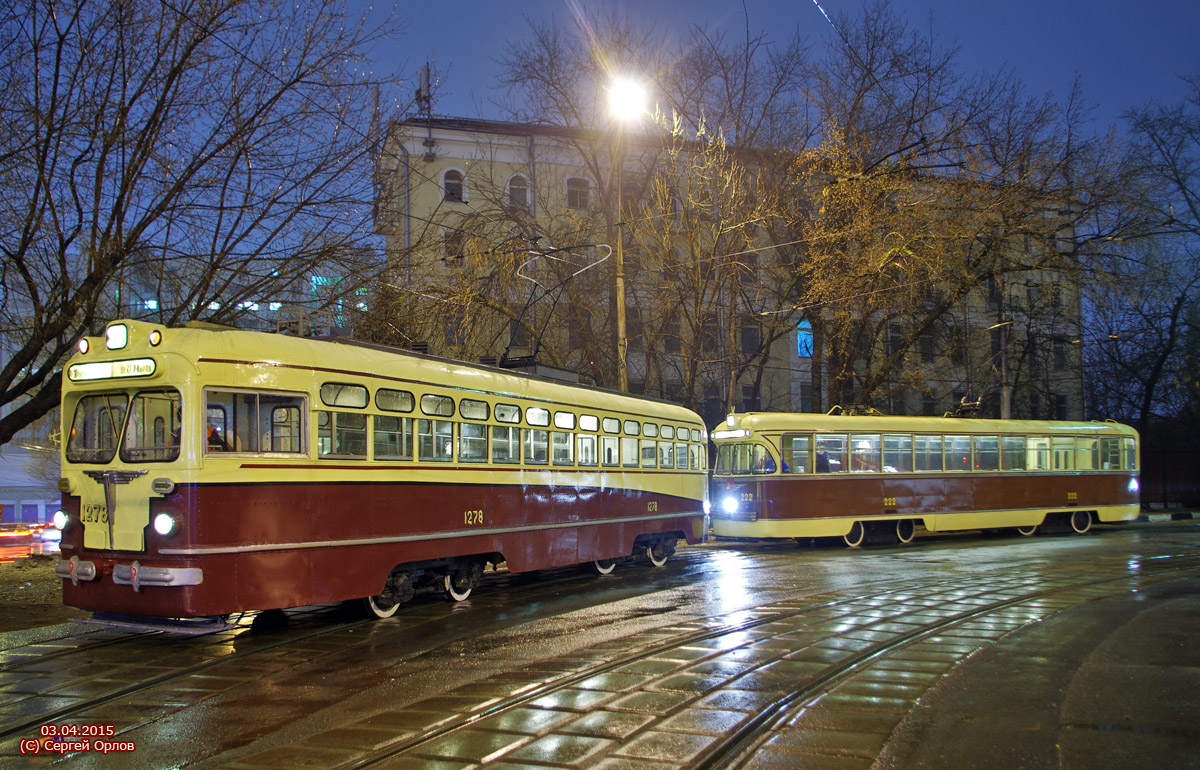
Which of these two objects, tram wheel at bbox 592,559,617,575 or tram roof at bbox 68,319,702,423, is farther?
tram wheel at bbox 592,559,617,575

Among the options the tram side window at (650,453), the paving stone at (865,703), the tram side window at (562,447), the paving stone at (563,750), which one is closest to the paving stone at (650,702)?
the paving stone at (563,750)

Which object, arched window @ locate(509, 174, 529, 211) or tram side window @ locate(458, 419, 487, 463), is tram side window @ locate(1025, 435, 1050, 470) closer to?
arched window @ locate(509, 174, 529, 211)

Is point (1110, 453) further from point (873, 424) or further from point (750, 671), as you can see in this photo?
point (750, 671)

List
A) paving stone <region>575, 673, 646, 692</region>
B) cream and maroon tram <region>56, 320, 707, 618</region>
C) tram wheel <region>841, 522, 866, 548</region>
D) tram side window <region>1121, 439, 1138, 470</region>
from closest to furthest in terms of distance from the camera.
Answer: paving stone <region>575, 673, 646, 692</region> → cream and maroon tram <region>56, 320, 707, 618</region> → tram wheel <region>841, 522, 866, 548</region> → tram side window <region>1121, 439, 1138, 470</region>

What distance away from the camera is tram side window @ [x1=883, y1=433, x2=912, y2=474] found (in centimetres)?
2175

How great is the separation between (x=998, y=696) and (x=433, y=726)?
399cm

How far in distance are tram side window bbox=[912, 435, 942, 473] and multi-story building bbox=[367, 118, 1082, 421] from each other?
368 centimetres

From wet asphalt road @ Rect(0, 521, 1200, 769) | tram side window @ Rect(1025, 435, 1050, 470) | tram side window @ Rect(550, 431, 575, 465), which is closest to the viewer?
wet asphalt road @ Rect(0, 521, 1200, 769)

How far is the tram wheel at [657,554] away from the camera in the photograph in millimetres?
16688

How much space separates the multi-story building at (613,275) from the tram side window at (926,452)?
145 inches

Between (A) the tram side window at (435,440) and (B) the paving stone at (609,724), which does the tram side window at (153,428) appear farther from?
(B) the paving stone at (609,724)

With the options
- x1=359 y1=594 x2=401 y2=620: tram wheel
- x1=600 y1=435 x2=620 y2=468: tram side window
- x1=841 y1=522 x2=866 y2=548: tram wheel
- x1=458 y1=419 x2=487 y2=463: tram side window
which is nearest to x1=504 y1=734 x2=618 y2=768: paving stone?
x1=359 y1=594 x2=401 y2=620: tram wheel

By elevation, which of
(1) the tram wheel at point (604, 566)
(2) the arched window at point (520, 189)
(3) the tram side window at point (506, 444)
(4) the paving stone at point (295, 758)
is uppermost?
(2) the arched window at point (520, 189)

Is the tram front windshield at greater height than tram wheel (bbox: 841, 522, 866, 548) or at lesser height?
greater
